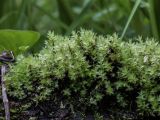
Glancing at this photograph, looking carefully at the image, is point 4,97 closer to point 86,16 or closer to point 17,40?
point 17,40

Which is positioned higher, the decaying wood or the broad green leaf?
the broad green leaf

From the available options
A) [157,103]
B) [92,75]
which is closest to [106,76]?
[92,75]

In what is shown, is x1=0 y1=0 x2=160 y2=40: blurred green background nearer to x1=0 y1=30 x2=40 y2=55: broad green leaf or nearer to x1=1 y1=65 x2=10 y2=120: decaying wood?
x1=0 y1=30 x2=40 y2=55: broad green leaf

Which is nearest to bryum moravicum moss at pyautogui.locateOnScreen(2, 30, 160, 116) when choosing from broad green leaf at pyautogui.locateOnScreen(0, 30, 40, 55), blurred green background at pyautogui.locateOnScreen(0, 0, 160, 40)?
broad green leaf at pyautogui.locateOnScreen(0, 30, 40, 55)

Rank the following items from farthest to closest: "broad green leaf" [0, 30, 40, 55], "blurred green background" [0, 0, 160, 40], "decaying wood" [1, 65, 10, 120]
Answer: "blurred green background" [0, 0, 160, 40] → "broad green leaf" [0, 30, 40, 55] → "decaying wood" [1, 65, 10, 120]

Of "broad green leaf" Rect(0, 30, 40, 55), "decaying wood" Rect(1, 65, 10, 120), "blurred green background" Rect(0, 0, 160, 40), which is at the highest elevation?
"blurred green background" Rect(0, 0, 160, 40)

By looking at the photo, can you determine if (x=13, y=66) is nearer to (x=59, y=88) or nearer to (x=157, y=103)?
(x=59, y=88)

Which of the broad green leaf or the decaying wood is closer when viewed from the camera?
the decaying wood
